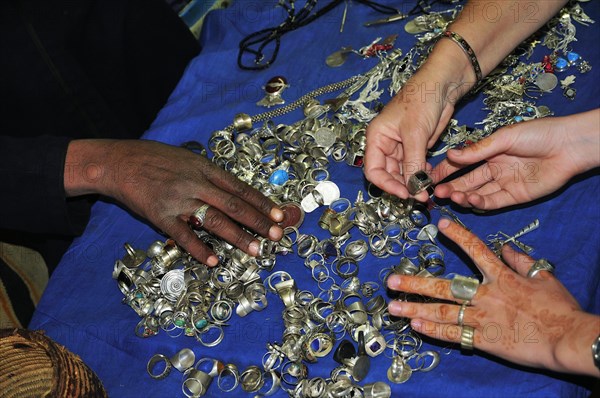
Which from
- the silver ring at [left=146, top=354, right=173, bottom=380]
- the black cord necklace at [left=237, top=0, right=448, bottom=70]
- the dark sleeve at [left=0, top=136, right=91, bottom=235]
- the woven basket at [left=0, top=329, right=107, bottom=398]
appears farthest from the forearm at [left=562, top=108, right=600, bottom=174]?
the dark sleeve at [left=0, top=136, right=91, bottom=235]

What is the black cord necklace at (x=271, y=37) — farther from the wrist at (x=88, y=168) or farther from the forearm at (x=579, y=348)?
the forearm at (x=579, y=348)

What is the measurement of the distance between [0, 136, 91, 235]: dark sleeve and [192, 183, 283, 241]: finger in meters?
0.56

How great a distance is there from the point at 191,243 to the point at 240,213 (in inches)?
6.8

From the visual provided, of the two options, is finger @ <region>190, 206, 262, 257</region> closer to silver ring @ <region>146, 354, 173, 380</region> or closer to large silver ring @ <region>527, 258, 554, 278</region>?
silver ring @ <region>146, 354, 173, 380</region>

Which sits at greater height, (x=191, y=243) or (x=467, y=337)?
(x=467, y=337)

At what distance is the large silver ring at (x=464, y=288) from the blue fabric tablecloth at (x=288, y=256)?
0.44 ft

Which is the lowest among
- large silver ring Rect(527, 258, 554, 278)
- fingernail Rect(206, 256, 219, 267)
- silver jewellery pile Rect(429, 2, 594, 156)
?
fingernail Rect(206, 256, 219, 267)

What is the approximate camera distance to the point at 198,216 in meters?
1.72

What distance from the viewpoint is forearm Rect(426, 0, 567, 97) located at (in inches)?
66.6

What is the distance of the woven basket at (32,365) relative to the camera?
1.41m

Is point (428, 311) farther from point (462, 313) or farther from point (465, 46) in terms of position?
point (465, 46)

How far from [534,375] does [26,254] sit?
6.44 feet

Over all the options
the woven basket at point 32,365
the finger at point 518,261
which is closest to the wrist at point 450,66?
the finger at point 518,261

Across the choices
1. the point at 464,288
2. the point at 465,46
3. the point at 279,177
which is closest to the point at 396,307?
the point at 464,288
